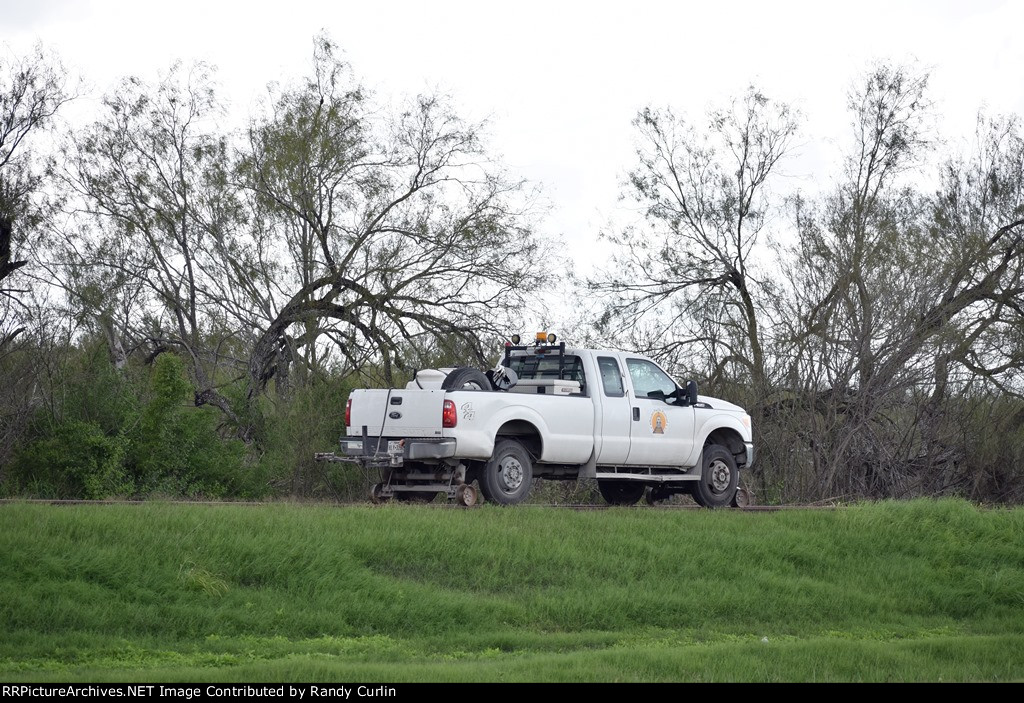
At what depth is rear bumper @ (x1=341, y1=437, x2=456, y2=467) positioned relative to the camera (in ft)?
49.3

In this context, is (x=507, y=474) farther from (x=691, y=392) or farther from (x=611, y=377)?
(x=691, y=392)

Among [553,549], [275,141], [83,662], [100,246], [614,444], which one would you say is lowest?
[83,662]

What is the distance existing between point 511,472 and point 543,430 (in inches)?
27.9

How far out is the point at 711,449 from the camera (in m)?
18.3

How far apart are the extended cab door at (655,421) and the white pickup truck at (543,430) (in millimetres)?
15

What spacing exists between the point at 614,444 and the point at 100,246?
616 inches

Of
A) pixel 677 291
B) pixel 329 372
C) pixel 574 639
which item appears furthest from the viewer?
pixel 677 291

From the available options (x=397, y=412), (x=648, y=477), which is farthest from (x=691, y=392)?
(x=397, y=412)

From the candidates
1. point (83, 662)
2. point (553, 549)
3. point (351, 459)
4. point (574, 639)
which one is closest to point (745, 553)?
point (553, 549)

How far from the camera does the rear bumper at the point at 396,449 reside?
1503 centimetres

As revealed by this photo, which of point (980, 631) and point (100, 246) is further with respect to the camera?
point (100, 246)

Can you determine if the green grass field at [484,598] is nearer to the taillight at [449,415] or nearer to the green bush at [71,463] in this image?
the taillight at [449,415]

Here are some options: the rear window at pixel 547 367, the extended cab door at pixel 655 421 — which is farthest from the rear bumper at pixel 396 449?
the extended cab door at pixel 655 421

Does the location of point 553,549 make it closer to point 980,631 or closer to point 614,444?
point 614,444
